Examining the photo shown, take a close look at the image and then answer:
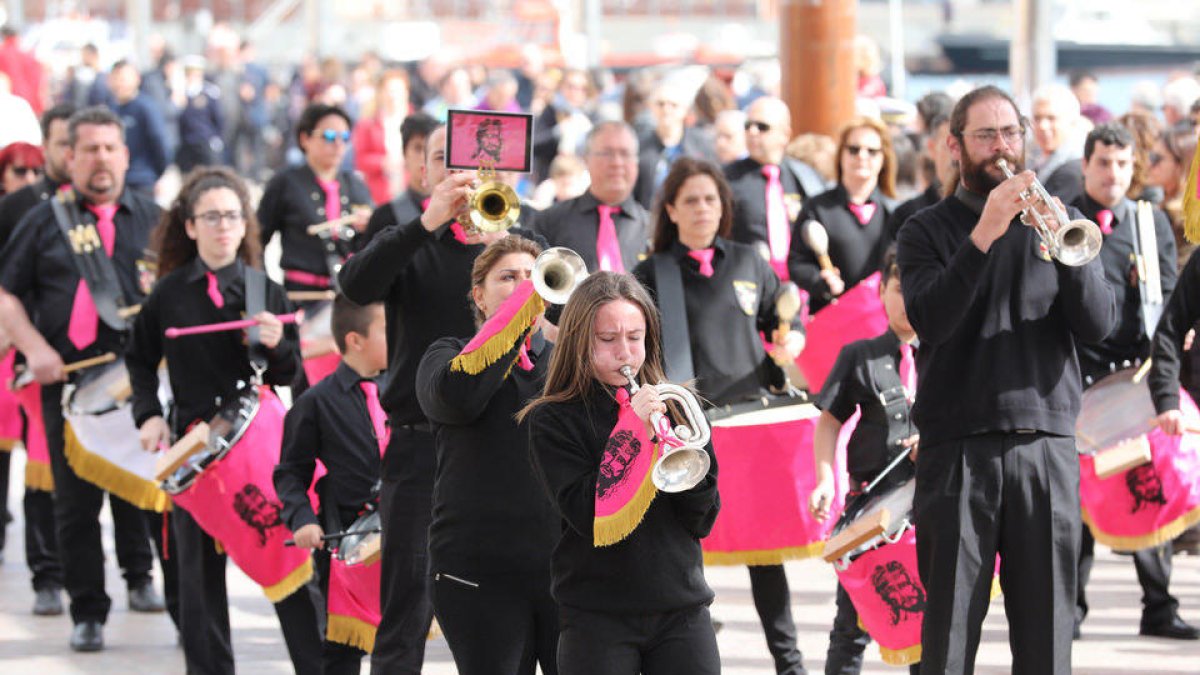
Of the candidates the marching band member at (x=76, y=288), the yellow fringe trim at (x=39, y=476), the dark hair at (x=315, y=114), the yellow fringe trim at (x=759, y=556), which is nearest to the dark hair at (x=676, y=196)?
the yellow fringe trim at (x=759, y=556)

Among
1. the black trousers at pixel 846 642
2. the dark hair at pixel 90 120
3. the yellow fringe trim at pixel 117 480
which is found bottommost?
the black trousers at pixel 846 642

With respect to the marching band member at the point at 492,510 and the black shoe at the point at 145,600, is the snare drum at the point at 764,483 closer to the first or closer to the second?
the marching band member at the point at 492,510

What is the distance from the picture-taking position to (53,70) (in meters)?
30.0

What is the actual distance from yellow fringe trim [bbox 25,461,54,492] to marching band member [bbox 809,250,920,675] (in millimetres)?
4118

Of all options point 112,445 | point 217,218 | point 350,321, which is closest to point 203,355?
point 217,218

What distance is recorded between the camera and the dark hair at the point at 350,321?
7.23 metres

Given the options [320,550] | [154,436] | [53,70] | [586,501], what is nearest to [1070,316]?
[586,501]

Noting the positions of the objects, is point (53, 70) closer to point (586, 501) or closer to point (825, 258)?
point (825, 258)

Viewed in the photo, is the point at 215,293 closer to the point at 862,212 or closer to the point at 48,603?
the point at 48,603

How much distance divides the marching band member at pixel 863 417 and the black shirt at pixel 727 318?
55 cm

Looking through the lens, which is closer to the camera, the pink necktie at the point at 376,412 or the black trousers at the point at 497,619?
the black trousers at the point at 497,619

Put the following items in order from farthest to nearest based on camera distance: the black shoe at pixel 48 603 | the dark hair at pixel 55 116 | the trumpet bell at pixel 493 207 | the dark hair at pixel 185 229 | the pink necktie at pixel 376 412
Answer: the dark hair at pixel 55 116 → the black shoe at pixel 48 603 → the dark hair at pixel 185 229 → the pink necktie at pixel 376 412 → the trumpet bell at pixel 493 207

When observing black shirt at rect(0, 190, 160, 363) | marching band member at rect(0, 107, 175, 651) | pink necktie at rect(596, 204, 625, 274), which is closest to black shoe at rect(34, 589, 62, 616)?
marching band member at rect(0, 107, 175, 651)

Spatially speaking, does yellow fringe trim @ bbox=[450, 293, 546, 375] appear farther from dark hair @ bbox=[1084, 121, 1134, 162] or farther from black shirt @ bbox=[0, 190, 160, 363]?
black shirt @ bbox=[0, 190, 160, 363]
